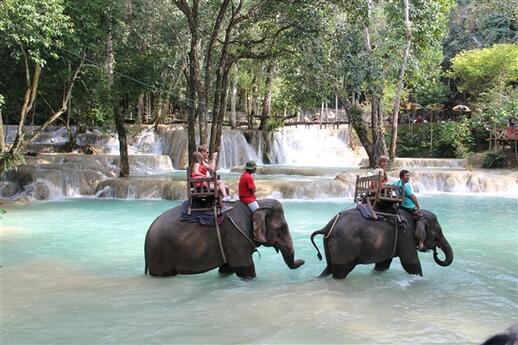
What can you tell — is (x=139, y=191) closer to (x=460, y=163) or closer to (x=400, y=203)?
(x=400, y=203)

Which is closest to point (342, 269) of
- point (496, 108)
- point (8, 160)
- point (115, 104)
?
point (8, 160)

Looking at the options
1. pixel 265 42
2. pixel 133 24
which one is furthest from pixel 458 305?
pixel 133 24

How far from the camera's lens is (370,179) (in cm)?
867

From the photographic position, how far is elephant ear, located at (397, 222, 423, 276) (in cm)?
846

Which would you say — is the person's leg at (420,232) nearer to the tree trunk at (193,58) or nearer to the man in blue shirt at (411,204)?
the man in blue shirt at (411,204)

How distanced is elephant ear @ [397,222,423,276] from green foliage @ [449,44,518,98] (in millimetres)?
28724

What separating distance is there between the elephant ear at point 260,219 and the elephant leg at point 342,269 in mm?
1163

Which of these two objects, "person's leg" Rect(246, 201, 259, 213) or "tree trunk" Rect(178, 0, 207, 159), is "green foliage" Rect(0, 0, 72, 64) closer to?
"tree trunk" Rect(178, 0, 207, 159)

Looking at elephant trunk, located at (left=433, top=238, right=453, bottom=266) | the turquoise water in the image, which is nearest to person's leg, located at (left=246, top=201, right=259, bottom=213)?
the turquoise water

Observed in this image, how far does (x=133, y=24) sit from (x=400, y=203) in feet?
69.0

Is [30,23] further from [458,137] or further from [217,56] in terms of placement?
[458,137]

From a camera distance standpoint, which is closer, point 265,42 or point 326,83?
point 326,83

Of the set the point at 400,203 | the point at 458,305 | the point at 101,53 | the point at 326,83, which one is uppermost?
the point at 101,53

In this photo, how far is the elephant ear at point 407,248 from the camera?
8.46 m
